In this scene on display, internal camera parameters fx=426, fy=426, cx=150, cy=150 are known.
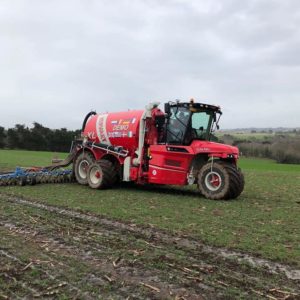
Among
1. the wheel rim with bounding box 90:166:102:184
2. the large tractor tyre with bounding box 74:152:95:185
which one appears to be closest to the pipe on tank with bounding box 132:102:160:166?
the wheel rim with bounding box 90:166:102:184

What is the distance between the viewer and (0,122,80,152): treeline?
57.0 metres

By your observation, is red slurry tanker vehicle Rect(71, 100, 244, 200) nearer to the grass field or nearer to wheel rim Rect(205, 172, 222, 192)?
wheel rim Rect(205, 172, 222, 192)

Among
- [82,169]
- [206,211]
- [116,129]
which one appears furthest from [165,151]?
[82,169]

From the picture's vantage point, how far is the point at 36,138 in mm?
58094

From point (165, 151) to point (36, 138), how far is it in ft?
158

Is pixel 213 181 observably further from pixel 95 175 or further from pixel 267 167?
pixel 267 167

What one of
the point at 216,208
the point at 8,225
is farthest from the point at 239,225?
the point at 8,225

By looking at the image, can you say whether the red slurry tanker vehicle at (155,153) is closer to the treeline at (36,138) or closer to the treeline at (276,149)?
the treeline at (276,149)

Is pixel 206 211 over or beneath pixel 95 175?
beneath

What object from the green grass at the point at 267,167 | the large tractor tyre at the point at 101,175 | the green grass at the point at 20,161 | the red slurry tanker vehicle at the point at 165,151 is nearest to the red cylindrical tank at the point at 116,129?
the red slurry tanker vehicle at the point at 165,151

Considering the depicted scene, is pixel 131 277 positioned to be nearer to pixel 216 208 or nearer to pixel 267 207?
pixel 216 208

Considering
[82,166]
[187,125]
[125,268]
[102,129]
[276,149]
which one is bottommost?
[125,268]

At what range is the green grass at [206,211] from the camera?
22.7ft

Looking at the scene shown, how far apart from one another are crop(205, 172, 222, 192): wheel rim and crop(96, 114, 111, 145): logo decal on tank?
13.5ft
